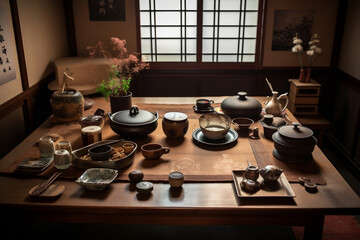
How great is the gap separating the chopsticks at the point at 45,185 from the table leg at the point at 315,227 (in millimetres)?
1454

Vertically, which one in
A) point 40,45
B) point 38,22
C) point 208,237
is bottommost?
point 208,237

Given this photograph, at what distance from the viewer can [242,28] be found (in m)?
4.88

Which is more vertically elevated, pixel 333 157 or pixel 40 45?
pixel 40 45

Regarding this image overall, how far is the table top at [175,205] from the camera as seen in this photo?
1851 millimetres

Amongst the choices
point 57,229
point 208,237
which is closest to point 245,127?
point 208,237

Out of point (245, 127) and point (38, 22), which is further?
point (38, 22)

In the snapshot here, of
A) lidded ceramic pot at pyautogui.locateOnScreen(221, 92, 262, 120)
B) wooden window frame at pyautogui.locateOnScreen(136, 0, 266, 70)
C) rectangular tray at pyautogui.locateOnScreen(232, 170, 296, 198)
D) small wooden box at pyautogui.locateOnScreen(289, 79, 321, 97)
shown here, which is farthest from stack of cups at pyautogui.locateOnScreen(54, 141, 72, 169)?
small wooden box at pyautogui.locateOnScreen(289, 79, 321, 97)

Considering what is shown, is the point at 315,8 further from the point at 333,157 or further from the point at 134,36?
the point at 134,36

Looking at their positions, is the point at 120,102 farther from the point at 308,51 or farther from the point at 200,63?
the point at 308,51

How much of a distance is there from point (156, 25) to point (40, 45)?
64.6 inches

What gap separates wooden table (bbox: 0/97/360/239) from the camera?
72.9 inches

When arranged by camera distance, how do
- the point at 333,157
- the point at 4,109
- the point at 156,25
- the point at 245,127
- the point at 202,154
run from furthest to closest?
1. the point at 156,25
2. the point at 333,157
3. the point at 4,109
4. the point at 245,127
5. the point at 202,154

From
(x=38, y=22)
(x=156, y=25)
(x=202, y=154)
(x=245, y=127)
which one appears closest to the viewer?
(x=202, y=154)

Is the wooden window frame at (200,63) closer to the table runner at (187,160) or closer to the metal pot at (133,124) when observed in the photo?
the table runner at (187,160)
